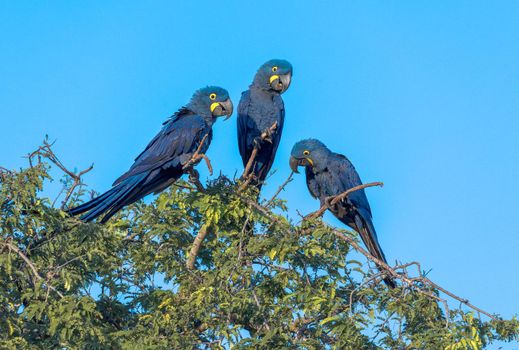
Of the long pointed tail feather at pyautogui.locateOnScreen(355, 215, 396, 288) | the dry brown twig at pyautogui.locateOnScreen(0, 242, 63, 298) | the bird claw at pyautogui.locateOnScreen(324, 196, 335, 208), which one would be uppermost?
the long pointed tail feather at pyautogui.locateOnScreen(355, 215, 396, 288)

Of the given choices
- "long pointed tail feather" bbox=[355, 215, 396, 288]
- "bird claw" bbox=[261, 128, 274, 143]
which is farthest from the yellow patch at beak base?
"long pointed tail feather" bbox=[355, 215, 396, 288]

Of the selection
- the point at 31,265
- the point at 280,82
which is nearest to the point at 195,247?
the point at 31,265

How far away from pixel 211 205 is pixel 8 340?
6.82 feet

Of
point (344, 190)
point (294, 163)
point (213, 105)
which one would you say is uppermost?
point (294, 163)

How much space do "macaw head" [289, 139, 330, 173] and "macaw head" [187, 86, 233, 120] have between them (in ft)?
3.95

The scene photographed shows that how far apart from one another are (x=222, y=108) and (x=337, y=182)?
5.02 ft

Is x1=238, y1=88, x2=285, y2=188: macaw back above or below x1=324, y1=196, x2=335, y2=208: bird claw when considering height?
above

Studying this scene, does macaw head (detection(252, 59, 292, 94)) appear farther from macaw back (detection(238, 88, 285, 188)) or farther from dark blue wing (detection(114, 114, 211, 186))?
dark blue wing (detection(114, 114, 211, 186))

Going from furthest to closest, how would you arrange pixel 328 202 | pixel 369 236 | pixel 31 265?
pixel 369 236 < pixel 328 202 < pixel 31 265

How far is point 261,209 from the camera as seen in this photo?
235 inches

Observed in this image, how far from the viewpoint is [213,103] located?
7367 mm

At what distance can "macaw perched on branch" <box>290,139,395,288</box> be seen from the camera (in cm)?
786

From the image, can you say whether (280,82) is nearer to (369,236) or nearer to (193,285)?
(369,236)

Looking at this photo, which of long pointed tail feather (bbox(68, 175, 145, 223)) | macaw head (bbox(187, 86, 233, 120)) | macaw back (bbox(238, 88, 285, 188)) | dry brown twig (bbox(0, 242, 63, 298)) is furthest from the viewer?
macaw back (bbox(238, 88, 285, 188))
